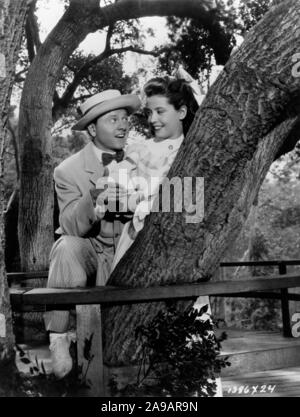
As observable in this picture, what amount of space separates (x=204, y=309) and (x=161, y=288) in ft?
0.94

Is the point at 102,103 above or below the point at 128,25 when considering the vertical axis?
below

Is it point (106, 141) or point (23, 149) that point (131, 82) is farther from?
point (106, 141)

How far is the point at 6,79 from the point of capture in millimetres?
3146

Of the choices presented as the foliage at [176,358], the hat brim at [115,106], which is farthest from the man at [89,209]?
the foliage at [176,358]

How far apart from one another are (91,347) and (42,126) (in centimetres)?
576

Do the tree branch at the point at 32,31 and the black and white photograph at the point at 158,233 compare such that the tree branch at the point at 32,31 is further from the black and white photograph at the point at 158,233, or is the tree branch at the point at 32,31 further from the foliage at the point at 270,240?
the black and white photograph at the point at 158,233

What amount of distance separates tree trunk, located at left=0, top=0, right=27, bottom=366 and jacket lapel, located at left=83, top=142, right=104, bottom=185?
2.58 feet

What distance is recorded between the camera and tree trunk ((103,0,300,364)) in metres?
3.34

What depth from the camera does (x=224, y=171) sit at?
3422 mm

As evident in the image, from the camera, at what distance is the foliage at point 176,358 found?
3.37m

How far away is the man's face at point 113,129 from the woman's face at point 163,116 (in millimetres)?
161

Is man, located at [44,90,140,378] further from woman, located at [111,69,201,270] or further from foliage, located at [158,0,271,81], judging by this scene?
foliage, located at [158,0,271,81]
